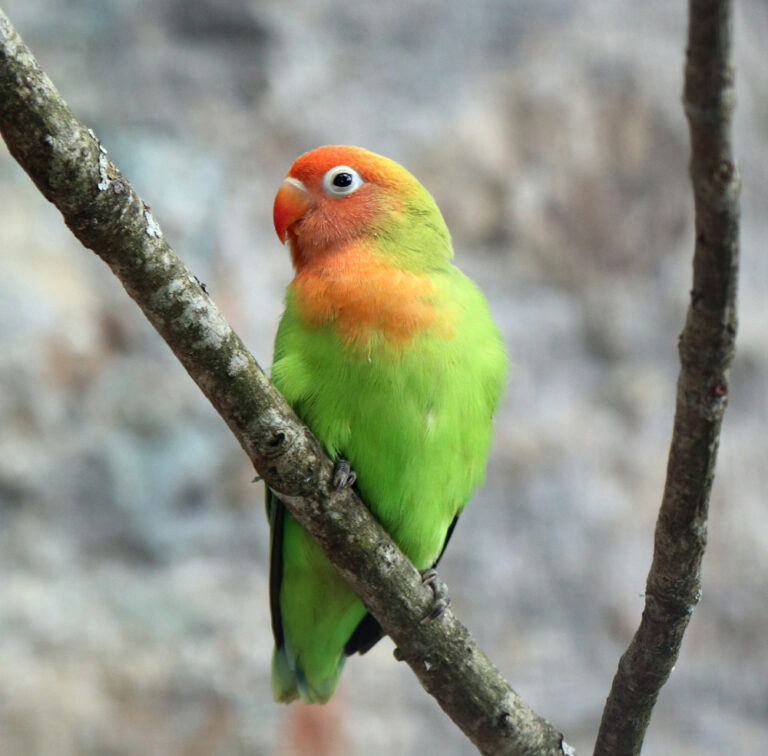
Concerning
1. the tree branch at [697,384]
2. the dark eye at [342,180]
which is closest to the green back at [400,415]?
the dark eye at [342,180]

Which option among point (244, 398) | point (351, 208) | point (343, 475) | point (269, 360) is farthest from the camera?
point (269, 360)

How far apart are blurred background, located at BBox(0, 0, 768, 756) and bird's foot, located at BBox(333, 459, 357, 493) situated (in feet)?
7.38

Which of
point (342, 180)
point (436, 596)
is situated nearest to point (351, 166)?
point (342, 180)

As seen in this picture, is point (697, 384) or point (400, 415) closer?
point (697, 384)

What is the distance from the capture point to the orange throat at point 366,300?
241 centimetres

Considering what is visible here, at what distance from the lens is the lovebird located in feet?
7.86

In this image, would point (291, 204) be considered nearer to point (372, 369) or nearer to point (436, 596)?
point (372, 369)

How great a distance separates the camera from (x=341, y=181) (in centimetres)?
283

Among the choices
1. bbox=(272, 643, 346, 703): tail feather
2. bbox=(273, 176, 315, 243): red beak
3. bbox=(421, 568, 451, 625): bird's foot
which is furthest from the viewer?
bbox=(272, 643, 346, 703): tail feather

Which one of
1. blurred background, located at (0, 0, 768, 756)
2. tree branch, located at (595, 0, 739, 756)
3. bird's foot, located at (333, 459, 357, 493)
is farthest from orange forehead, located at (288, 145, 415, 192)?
blurred background, located at (0, 0, 768, 756)

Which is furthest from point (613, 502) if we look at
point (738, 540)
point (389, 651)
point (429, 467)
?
point (429, 467)

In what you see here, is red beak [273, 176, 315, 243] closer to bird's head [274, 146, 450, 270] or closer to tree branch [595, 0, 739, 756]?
bird's head [274, 146, 450, 270]

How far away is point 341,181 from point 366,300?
557 millimetres

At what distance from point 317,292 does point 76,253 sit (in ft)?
8.24
